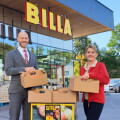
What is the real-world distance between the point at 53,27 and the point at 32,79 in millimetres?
7215

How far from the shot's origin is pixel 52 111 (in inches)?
91.0

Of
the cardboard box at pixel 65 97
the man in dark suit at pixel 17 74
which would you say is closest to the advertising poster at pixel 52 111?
the cardboard box at pixel 65 97

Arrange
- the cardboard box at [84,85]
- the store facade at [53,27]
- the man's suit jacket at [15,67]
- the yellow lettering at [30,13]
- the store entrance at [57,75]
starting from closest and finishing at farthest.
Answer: the cardboard box at [84,85] < the man's suit jacket at [15,67] < the yellow lettering at [30,13] < the store facade at [53,27] < the store entrance at [57,75]

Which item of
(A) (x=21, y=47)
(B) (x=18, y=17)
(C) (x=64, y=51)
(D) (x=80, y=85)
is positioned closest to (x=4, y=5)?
(B) (x=18, y=17)

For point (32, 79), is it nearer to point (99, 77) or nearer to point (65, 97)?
point (65, 97)

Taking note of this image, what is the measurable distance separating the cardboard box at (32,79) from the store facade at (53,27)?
586 cm

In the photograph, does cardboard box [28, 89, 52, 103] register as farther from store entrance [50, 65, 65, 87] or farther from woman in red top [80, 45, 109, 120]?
store entrance [50, 65, 65, 87]

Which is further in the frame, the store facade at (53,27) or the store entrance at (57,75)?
the store entrance at (57,75)

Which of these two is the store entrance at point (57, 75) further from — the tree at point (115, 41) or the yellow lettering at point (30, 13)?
the tree at point (115, 41)

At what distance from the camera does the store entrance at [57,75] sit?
12.1 metres

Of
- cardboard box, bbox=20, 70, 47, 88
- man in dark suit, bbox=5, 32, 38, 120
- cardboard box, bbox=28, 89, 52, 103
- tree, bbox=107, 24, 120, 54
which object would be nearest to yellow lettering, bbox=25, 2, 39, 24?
man in dark suit, bbox=5, 32, 38, 120

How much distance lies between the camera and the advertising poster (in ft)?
7.49

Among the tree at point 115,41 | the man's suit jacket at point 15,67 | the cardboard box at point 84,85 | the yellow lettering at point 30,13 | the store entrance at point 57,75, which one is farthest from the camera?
the tree at point 115,41

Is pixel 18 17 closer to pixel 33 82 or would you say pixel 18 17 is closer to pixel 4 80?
pixel 4 80
